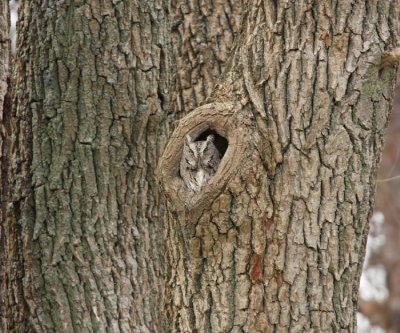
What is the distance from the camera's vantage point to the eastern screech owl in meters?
3.15

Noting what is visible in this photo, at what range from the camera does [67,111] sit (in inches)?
173

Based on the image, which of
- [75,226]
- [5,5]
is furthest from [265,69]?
[75,226]

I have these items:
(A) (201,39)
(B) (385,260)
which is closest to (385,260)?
(B) (385,260)

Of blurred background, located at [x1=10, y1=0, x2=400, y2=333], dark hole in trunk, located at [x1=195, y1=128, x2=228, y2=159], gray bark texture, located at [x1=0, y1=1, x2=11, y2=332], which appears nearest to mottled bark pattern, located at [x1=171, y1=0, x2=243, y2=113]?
gray bark texture, located at [x1=0, y1=1, x2=11, y2=332]

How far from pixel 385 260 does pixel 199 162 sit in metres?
11.5

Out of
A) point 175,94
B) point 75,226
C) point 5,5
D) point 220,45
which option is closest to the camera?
point 5,5

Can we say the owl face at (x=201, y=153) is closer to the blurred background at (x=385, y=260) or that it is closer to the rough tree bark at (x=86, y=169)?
the rough tree bark at (x=86, y=169)

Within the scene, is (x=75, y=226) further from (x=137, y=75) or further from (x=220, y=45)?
(x=220, y=45)

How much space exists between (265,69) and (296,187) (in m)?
0.45

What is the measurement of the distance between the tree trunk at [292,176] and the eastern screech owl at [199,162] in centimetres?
3

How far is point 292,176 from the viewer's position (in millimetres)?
3229

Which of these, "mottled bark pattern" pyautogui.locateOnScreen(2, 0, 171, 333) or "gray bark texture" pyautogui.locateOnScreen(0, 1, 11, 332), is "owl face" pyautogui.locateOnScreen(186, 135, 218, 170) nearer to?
"gray bark texture" pyautogui.locateOnScreen(0, 1, 11, 332)

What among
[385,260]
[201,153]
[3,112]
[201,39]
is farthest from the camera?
[385,260]

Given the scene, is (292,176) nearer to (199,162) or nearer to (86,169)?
(199,162)
